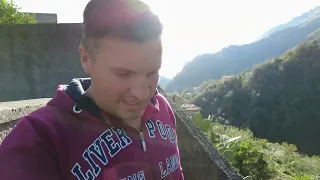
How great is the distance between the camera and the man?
97 centimetres

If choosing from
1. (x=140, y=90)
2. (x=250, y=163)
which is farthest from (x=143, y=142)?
(x=250, y=163)

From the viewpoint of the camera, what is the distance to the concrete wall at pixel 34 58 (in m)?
3.47

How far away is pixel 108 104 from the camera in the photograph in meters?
1.09

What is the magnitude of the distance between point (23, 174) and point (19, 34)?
2973mm

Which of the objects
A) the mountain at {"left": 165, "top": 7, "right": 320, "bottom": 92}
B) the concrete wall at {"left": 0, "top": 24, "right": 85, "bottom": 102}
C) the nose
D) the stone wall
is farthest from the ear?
the mountain at {"left": 165, "top": 7, "right": 320, "bottom": 92}

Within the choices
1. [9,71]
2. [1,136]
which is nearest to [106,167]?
[1,136]

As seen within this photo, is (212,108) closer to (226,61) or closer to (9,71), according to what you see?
(9,71)

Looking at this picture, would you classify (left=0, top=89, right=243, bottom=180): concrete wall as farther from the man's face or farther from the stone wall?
the man's face

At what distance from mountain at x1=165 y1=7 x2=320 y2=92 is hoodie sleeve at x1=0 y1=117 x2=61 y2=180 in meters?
103

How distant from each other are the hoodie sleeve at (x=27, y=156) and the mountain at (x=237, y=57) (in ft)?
338

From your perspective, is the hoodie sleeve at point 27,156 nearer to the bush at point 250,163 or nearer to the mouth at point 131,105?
the mouth at point 131,105

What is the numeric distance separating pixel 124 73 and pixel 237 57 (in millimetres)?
122903

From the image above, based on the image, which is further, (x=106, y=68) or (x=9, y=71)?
(x=9, y=71)

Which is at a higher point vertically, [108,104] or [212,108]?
[108,104]
